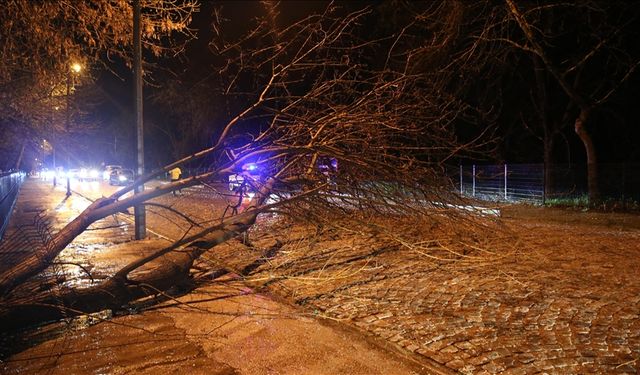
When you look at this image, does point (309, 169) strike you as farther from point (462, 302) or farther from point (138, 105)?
point (138, 105)

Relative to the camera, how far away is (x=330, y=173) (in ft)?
24.4

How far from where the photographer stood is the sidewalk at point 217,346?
4.57 meters

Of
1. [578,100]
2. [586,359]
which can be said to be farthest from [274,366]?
[578,100]

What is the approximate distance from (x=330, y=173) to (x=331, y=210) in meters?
0.54

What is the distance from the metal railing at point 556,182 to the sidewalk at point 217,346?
12.1m

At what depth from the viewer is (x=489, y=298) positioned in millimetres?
6227

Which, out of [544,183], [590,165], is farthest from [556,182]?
[590,165]

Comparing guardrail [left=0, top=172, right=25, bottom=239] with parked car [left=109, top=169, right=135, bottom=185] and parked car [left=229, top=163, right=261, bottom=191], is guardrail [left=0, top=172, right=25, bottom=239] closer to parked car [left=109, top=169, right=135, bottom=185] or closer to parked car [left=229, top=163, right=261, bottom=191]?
parked car [left=229, top=163, right=261, bottom=191]

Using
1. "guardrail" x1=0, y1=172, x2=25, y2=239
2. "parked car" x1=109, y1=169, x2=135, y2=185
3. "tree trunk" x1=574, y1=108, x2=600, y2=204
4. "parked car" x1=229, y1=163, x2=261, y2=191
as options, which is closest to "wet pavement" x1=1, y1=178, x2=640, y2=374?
"parked car" x1=229, y1=163, x2=261, y2=191

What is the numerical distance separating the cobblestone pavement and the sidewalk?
0.39 m

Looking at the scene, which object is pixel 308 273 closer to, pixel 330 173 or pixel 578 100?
pixel 330 173

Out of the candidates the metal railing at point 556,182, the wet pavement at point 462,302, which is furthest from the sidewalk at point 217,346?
the metal railing at point 556,182

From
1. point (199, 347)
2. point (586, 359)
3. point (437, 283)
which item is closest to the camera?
point (586, 359)

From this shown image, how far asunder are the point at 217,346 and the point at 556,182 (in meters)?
18.6
